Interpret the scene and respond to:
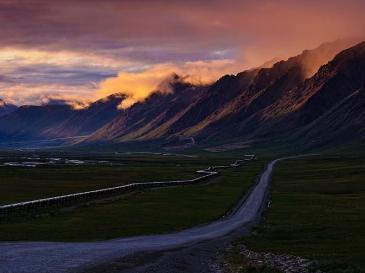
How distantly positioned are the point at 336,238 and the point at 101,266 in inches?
828

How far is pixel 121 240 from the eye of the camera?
46625 mm

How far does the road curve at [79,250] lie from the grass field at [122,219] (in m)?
3.18

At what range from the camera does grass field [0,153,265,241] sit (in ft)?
163

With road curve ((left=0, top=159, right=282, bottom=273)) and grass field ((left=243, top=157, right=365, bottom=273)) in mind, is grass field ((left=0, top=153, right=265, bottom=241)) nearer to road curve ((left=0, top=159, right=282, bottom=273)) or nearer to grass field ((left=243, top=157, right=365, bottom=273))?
road curve ((left=0, top=159, right=282, bottom=273))

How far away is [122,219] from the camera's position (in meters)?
61.6

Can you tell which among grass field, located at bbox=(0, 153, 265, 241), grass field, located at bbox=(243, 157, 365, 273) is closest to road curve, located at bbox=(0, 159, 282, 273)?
grass field, located at bbox=(0, 153, 265, 241)

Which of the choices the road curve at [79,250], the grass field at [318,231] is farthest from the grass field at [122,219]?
the grass field at [318,231]

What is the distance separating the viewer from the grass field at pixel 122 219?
49719 mm

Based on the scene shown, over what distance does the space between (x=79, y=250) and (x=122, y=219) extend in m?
22.1

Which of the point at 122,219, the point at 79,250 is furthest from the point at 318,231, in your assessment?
the point at 79,250

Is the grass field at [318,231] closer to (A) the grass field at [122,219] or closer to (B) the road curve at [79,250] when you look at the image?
(B) the road curve at [79,250]

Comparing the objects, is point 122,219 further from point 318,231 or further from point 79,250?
point 79,250

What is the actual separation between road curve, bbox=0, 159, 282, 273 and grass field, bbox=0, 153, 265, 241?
10.4ft

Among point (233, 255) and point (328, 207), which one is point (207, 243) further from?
point (328, 207)
